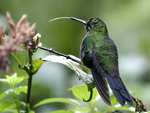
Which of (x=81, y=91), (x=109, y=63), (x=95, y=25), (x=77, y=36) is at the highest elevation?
(x=77, y=36)

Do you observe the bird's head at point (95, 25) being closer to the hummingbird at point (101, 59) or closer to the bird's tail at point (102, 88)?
the hummingbird at point (101, 59)

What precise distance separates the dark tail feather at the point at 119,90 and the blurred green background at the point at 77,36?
83.1 inches

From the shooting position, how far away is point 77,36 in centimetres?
587

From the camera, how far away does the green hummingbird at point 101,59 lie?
6.17 feet

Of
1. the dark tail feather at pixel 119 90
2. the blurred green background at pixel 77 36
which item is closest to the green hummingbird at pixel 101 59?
the dark tail feather at pixel 119 90

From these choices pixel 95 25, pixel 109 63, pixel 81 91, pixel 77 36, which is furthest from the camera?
pixel 77 36

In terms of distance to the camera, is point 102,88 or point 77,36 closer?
point 102,88

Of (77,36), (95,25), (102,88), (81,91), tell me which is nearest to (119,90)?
(102,88)

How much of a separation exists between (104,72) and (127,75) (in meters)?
2.70

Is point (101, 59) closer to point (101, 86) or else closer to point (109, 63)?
point (109, 63)

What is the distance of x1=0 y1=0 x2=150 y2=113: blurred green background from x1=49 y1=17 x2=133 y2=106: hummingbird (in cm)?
195

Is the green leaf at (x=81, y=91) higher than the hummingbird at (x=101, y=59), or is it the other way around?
the hummingbird at (x=101, y=59)

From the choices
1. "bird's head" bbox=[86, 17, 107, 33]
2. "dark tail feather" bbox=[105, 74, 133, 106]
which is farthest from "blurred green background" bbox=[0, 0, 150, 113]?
"dark tail feather" bbox=[105, 74, 133, 106]

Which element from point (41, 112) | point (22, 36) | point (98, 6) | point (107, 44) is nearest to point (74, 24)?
point (98, 6)
